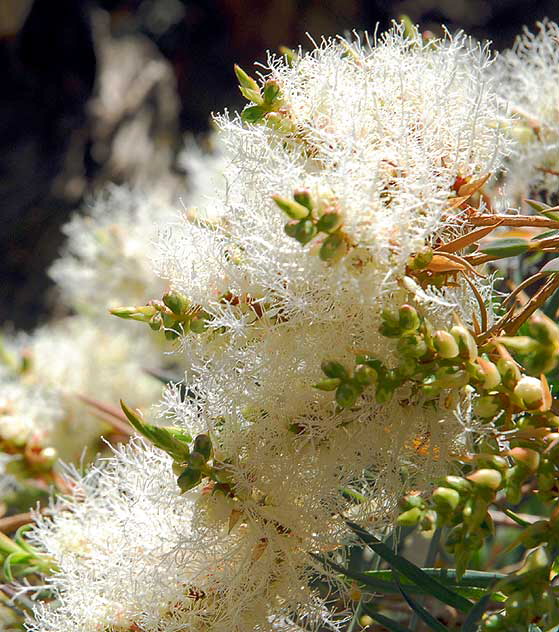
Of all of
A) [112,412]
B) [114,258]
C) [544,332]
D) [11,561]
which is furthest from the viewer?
[114,258]

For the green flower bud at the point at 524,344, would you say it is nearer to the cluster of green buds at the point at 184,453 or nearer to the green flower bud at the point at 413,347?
the green flower bud at the point at 413,347

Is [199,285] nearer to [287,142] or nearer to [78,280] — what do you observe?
[287,142]

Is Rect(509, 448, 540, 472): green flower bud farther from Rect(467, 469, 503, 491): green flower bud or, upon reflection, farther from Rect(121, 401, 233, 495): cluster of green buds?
Rect(121, 401, 233, 495): cluster of green buds

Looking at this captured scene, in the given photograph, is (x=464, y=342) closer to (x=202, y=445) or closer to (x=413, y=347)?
(x=413, y=347)

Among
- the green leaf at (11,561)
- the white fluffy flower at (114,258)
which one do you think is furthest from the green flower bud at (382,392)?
the white fluffy flower at (114,258)

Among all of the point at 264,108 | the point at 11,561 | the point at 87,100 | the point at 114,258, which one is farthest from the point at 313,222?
the point at 87,100
